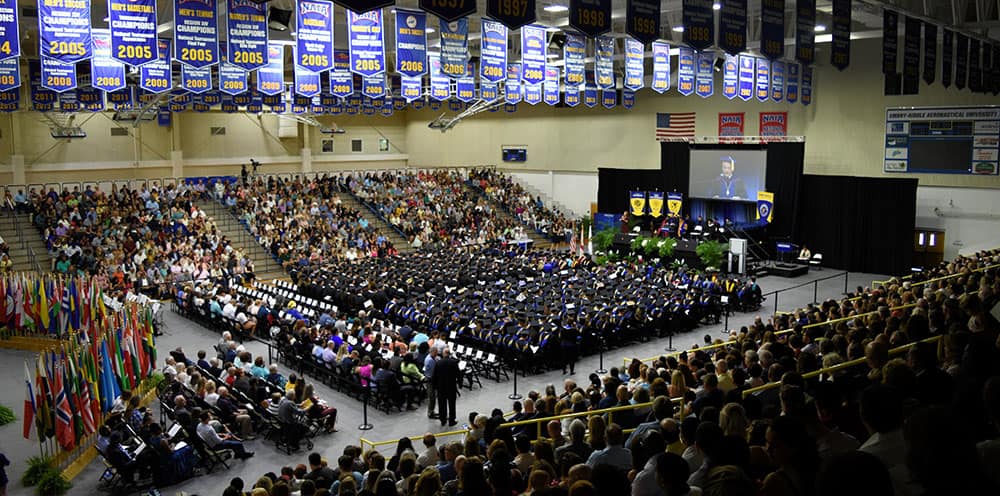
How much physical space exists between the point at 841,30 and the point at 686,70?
583 cm

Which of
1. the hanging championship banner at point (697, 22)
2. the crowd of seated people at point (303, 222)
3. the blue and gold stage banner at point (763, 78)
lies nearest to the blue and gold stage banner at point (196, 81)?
the hanging championship banner at point (697, 22)

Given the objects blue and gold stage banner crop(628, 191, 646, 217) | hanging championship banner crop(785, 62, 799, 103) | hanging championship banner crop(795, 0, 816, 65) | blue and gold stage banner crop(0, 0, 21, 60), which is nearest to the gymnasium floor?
blue and gold stage banner crop(0, 0, 21, 60)

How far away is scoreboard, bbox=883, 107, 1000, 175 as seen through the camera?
87.3 feet

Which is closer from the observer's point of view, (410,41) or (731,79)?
(410,41)

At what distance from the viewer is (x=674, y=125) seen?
3612 centimetres

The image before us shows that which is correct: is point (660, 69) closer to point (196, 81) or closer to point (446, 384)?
point (446, 384)

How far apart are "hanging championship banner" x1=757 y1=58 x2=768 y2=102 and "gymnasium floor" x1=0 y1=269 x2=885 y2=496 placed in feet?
21.3

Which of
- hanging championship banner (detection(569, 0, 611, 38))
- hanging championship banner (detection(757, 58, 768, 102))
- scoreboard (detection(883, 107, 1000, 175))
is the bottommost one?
scoreboard (detection(883, 107, 1000, 175))

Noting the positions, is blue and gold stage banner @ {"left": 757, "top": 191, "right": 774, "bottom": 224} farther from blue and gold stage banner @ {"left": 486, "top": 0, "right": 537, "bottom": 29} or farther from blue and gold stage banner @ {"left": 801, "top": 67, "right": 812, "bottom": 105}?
blue and gold stage banner @ {"left": 486, "top": 0, "right": 537, "bottom": 29}

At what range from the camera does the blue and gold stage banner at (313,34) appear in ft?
44.7

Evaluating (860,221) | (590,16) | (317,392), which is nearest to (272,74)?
(317,392)

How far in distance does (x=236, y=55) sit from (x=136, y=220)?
744 inches

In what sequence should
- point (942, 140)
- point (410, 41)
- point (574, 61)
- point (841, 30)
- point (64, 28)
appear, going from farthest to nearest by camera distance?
point (942, 140), point (574, 61), point (841, 30), point (410, 41), point (64, 28)

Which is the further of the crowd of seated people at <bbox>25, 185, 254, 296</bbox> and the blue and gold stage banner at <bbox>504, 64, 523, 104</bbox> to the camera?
the crowd of seated people at <bbox>25, 185, 254, 296</bbox>
